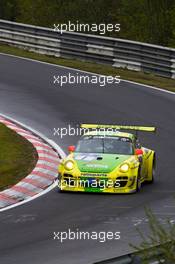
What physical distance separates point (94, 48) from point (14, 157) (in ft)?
43.5

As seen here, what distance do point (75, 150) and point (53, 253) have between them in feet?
18.6

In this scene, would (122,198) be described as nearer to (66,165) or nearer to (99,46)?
(66,165)

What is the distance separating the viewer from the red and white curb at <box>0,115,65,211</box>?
57.0 ft

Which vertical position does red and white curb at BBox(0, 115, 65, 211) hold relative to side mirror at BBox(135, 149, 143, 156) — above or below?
below

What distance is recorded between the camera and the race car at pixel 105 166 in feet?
57.4

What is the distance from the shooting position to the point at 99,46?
32.8 m

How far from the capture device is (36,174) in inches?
749

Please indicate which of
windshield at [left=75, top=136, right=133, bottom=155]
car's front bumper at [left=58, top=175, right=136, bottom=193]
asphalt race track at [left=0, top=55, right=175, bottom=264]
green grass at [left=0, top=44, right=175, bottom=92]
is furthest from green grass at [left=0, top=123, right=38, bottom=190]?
green grass at [left=0, top=44, right=175, bottom=92]

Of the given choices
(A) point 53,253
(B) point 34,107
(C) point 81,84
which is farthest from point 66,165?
(C) point 81,84
